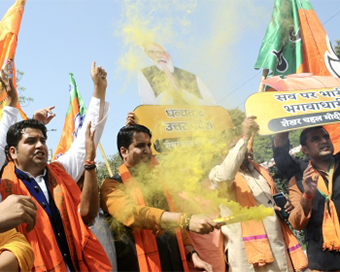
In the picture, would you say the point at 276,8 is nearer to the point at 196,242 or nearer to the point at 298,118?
the point at 298,118

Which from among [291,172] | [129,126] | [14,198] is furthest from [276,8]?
[14,198]

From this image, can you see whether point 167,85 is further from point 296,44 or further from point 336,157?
point 296,44

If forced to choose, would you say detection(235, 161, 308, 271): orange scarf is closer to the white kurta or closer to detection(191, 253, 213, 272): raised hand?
detection(191, 253, 213, 272): raised hand

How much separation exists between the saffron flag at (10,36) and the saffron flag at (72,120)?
1.93 ft

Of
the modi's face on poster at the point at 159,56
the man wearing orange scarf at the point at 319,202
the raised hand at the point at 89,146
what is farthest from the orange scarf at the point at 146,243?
the man wearing orange scarf at the point at 319,202

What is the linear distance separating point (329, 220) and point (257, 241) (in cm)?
95

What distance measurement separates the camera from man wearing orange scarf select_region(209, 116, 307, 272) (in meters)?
3.04

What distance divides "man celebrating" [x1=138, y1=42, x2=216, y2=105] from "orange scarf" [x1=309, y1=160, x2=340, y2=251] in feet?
4.61

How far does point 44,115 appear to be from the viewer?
131 inches

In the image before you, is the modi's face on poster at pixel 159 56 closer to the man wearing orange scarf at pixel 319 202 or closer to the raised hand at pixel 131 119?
the raised hand at pixel 131 119

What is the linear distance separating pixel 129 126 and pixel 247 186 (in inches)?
44.8

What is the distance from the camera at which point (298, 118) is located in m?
3.99

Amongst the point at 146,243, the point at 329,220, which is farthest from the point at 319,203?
the point at 146,243

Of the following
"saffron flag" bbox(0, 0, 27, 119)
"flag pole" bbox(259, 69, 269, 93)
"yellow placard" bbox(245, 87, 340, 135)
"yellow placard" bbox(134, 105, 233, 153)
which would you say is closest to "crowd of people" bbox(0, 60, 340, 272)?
"yellow placard" bbox(134, 105, 233, 153)
